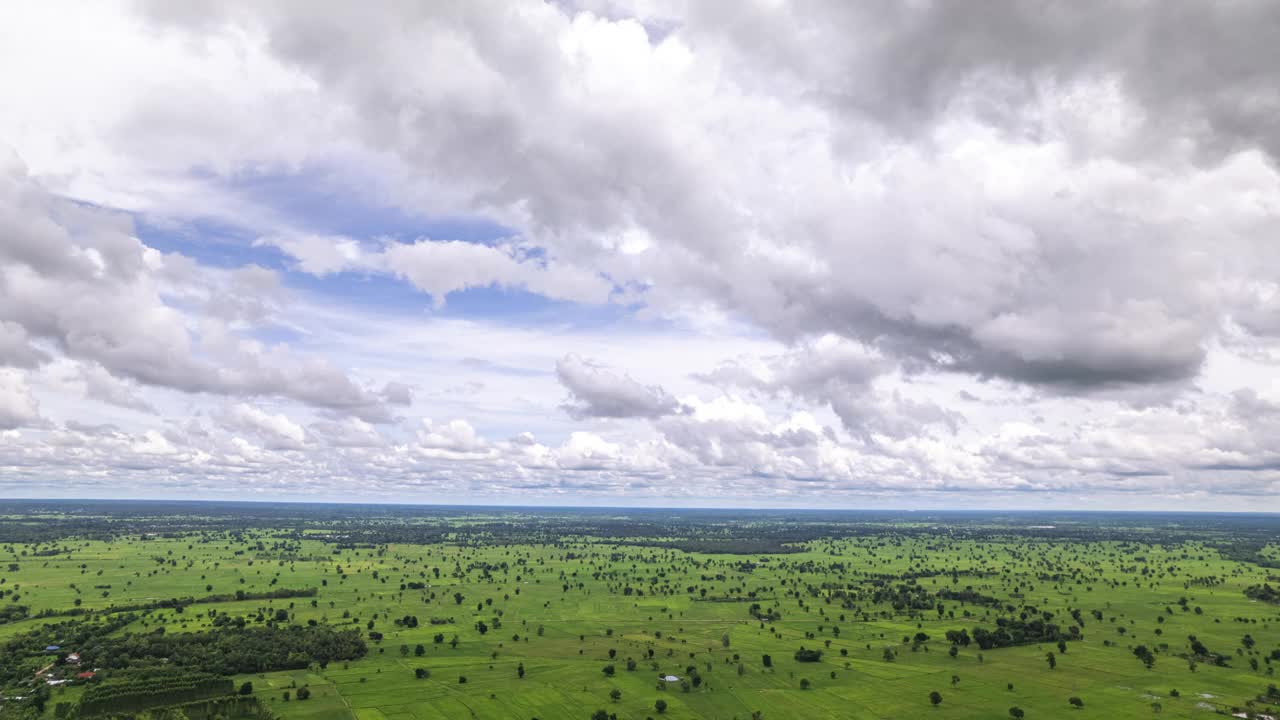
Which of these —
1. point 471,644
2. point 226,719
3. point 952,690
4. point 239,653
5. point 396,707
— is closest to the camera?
point 226,719

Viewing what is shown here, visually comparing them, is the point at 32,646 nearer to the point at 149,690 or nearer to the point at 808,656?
the point at 149,690

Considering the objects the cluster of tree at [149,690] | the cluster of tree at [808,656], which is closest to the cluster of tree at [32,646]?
the cluster of tree at [149,690]

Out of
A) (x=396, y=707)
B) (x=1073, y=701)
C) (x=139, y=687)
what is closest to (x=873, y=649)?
(x=1073, y=701)

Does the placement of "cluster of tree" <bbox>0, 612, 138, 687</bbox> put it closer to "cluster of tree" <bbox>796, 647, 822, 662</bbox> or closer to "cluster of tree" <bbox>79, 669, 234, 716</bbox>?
"cluster of tree" <bbox>79, 669, 234, 716</bbox>

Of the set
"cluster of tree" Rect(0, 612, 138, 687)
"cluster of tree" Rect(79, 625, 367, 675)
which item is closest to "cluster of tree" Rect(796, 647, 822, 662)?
"cluster of tree" Rect(79, 625, 367, 675)

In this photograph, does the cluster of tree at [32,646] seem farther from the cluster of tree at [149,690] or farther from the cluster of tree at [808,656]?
the cluster of tree at [808,656]

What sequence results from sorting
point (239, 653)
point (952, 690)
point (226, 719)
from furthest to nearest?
point (239, 653) < point (952, 690) < point (226, 719)

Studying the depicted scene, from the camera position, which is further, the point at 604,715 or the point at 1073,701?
the point at 1073,701

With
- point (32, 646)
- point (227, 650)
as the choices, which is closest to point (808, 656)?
point (227, 650)

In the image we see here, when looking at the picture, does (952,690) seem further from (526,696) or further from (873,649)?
(526,696)

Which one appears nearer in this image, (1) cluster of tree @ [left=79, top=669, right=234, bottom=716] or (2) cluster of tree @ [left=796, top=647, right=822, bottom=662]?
(1) cluster of tree @ [left=79, top=669, right=234, bottom=716]

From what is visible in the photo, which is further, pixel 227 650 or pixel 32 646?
pixel 32 646
